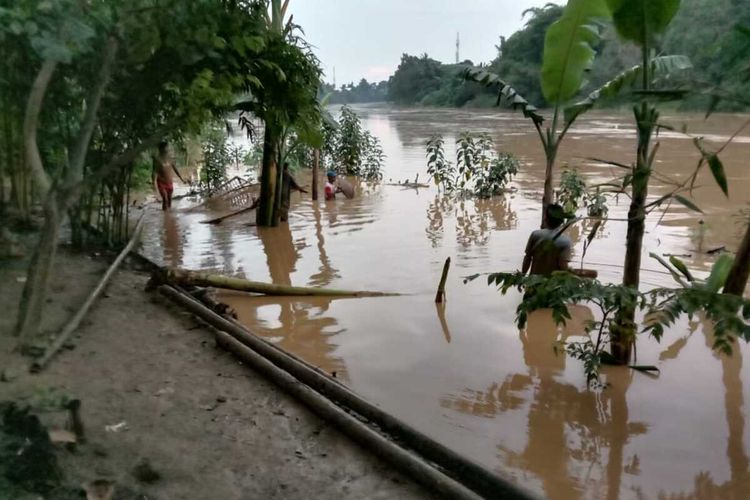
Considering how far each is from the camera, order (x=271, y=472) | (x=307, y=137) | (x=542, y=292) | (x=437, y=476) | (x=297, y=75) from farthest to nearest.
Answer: (x=307, y=137), (x=297, y=75), (x=542, y=292), (x=271, y=472), (x=437, y=476)

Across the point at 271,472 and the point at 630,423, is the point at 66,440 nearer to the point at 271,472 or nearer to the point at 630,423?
the point at 271,472

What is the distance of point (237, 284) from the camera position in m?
7.11

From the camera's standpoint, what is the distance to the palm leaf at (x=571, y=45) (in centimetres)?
592

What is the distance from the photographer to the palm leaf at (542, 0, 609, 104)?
5.92 metres

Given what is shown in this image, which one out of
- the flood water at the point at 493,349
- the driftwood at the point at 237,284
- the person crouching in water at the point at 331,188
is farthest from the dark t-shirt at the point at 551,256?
the person crouching in water at the point at 331,188

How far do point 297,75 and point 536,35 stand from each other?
28504 millimetres

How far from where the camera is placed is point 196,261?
9.20 metres

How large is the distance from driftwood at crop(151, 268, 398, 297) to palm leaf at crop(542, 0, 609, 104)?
2839mm

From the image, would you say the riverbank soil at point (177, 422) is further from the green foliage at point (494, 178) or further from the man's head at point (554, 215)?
the green foliage at point (494, 178)

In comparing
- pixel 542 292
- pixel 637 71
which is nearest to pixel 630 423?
pixel 542 292

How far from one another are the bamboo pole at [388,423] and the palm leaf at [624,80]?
10.1 feet

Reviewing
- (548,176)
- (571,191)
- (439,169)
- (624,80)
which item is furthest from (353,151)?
(624,80)

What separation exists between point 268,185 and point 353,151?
6780 mm

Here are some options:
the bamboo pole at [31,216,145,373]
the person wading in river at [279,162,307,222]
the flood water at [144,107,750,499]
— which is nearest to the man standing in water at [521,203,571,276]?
the flood water at [144,107,750,499]
